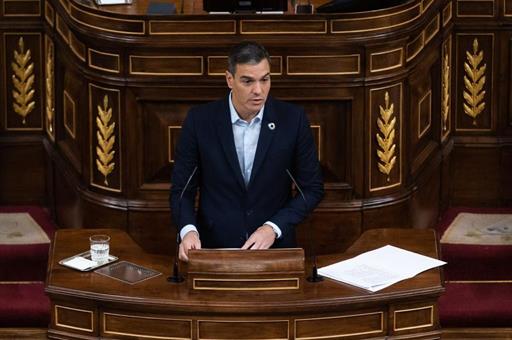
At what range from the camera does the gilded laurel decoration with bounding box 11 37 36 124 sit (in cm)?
771

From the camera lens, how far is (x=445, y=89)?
296 inches

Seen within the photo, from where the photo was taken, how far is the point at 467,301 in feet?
20.6

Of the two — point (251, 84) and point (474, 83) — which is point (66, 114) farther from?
point (251, 84)

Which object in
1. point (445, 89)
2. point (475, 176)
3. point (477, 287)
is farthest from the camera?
point (475, 176)

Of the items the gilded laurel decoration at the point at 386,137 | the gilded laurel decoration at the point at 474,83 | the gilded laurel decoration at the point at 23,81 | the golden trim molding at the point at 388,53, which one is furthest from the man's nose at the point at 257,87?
the gilded laurel decoration at the point at 23,81

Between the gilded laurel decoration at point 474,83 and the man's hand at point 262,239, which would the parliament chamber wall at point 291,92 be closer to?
the gilded laurel decoration at point 474,83

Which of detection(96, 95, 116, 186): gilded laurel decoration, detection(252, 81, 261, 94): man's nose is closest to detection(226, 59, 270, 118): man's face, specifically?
detection(252, 81, 261, 94): man's nose

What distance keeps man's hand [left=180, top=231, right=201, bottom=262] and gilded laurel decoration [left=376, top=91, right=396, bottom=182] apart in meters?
2.09

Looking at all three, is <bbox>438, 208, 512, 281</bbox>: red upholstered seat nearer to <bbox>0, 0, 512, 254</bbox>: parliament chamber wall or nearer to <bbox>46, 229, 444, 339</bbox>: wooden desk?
<bbox>0, 0, 512, 254</bbox>: parliament chamber wall

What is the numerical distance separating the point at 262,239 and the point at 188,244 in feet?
0.93

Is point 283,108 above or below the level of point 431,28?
below

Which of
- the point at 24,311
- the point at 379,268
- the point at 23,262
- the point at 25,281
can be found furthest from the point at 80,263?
the point at 23,262

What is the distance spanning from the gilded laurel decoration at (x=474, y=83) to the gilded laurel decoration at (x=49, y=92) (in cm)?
235

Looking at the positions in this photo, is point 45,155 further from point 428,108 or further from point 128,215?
point 428,108
